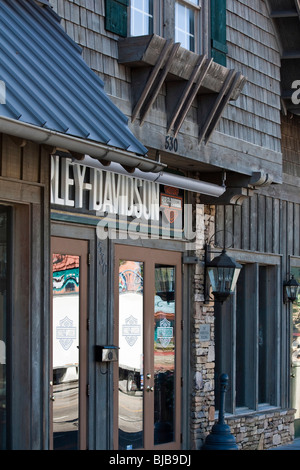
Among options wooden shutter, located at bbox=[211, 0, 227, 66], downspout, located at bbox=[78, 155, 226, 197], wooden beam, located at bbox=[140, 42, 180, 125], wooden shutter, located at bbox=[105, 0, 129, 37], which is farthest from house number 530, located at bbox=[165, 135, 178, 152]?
wooden shutter, located at bbox=[211, 0, 227, 66]

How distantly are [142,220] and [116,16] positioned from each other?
2357mm

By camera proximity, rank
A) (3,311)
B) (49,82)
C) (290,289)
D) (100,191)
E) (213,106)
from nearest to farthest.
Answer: (49,82), (3,311), (100,191), (213,106), (290,289)

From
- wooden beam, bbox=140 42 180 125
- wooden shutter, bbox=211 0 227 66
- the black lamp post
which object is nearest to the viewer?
wooden beam, bbox=140 42 180 125

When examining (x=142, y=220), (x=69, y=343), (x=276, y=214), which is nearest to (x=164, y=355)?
(x=142, y=220)

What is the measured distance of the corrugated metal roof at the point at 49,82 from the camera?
20.2ft

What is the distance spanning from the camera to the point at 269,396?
42.3ft

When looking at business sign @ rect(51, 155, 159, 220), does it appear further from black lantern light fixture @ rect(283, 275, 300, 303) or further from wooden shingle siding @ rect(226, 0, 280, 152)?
black lantern light fixture @ rect(283, 275, 300, 303)

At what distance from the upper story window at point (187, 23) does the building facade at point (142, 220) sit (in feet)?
0.08

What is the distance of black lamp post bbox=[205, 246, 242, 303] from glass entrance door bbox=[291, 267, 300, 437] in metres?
3.25

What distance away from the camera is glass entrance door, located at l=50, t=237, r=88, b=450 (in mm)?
8539

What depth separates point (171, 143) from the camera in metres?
9.35

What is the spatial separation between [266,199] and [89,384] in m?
5.08

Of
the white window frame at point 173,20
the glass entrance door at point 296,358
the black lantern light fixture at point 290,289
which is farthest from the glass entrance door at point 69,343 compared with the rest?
the glass entrance door at point 296,358

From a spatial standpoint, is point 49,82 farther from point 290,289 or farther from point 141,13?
point 290,289
